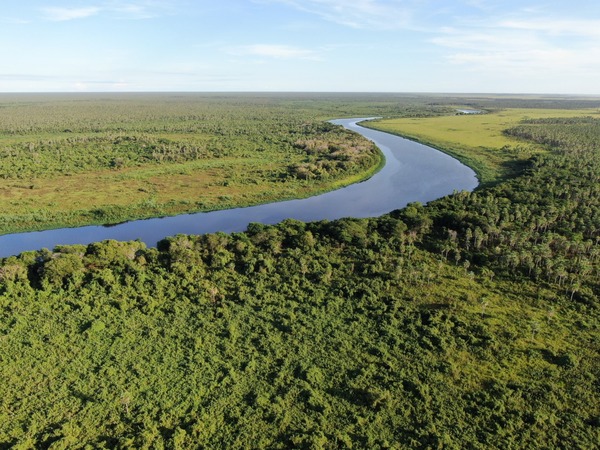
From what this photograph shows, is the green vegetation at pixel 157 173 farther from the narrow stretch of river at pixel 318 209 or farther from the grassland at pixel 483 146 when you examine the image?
the grassland at pixel 483 146

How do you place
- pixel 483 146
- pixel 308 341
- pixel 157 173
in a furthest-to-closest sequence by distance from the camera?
pixel 483 146, pixel 157 173, pixel 308 341

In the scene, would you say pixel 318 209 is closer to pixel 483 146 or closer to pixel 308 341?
pixel 308 341

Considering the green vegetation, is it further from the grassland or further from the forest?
the grassland

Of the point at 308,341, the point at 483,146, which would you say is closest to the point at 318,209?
the point at 308,341

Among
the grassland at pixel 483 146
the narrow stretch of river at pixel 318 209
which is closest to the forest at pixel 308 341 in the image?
the narrow stretch of river at pixel 318 209

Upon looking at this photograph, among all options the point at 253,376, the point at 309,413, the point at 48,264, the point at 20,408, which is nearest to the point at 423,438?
the point at 309,413

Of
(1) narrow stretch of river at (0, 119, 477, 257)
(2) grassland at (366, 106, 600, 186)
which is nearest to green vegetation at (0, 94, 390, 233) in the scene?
(1) narrow stretch of river at (0, 119, 477, 257)
